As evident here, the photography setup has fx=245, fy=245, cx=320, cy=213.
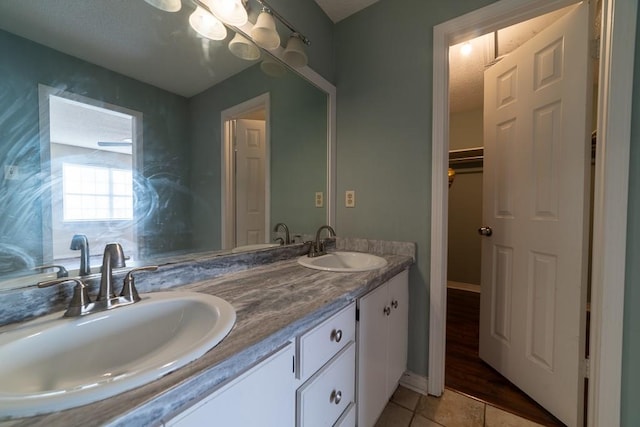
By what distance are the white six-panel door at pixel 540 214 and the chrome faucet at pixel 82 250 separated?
1.92m

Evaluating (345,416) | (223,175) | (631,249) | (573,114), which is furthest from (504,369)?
(223,175)

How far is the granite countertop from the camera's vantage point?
34 centimetres

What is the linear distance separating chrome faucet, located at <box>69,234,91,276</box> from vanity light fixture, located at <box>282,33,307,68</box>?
127 centimetres

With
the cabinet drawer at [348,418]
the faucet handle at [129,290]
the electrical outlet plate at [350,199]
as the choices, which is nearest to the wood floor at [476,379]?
the cabinet drawer at [348,418]

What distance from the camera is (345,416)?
0.89m

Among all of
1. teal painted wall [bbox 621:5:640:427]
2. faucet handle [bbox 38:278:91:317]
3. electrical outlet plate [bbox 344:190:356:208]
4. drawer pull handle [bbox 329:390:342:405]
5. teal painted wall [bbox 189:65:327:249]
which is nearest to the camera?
faucet handle [bbox 38:278:91:317]

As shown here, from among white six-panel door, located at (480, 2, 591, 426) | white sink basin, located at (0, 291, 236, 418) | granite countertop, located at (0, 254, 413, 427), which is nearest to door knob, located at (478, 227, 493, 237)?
white six-panel door, located at (480, 2, 591, 426)

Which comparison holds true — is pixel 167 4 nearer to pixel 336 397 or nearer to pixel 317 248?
pixel 317 248

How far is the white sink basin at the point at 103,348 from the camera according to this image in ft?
1.15

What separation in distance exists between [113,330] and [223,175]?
0.72 metres

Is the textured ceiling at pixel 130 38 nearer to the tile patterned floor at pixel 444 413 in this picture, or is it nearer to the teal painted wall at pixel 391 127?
the teal painted wall at pixel 391 127

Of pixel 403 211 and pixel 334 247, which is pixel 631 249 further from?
pixel 334 247

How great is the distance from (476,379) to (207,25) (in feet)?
7.75

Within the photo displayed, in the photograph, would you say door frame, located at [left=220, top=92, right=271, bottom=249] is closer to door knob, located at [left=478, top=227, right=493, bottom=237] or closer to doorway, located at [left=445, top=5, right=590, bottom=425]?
doorway, located at [left=445, top=5, right=590, bottom=425]
